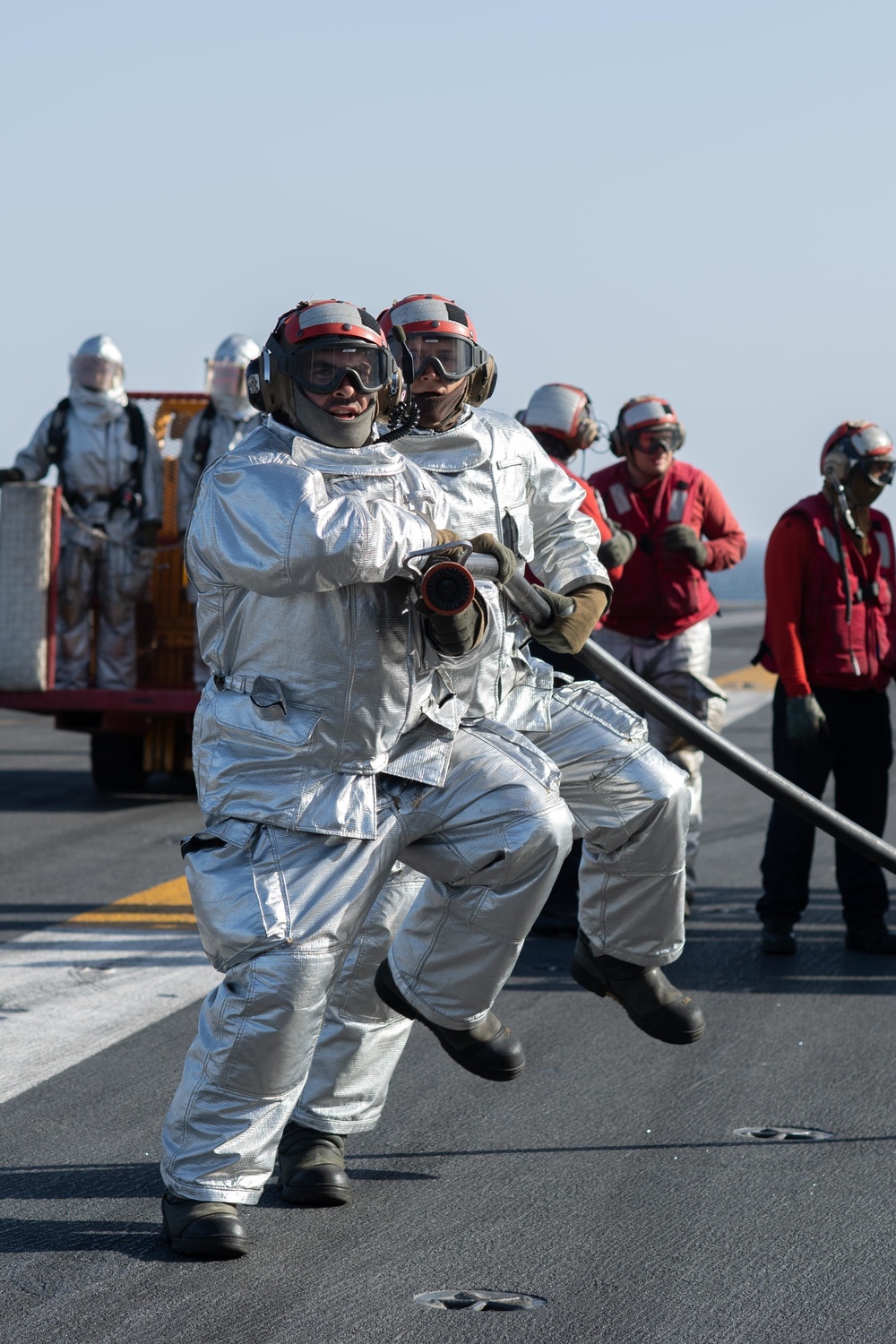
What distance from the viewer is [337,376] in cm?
366

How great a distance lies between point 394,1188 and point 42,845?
17.3 feet

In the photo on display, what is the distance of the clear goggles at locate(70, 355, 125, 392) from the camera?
10945 mm

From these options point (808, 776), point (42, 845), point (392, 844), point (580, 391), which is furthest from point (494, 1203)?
point (42, 845)

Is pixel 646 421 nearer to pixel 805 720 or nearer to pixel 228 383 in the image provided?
pixel 805 720

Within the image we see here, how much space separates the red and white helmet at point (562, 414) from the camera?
22.3ft

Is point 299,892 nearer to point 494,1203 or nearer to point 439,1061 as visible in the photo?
point 494,1203

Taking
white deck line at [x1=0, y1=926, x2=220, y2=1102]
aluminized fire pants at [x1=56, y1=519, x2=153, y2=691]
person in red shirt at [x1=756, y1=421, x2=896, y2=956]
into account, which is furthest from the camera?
aluminized fire pants at [x1=56, y1=519, x2=153, y2=691]

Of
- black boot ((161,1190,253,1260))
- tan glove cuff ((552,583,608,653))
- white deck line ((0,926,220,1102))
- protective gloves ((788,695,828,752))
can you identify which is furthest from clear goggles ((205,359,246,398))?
black boot ((161,1190,253,1260))

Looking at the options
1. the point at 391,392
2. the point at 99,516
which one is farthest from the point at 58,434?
the point at 391,392

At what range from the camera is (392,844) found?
3.73 metres

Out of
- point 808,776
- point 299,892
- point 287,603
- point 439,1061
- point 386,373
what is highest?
point 386,373

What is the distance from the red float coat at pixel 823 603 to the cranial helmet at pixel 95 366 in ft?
18.3

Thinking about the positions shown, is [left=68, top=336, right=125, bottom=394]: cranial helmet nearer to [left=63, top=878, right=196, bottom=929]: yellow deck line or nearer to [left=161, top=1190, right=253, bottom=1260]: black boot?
[left=63, top=878, right=196, bottom=929]: yellow deck line

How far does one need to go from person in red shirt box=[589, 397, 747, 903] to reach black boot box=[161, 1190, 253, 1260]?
393 centimetres
